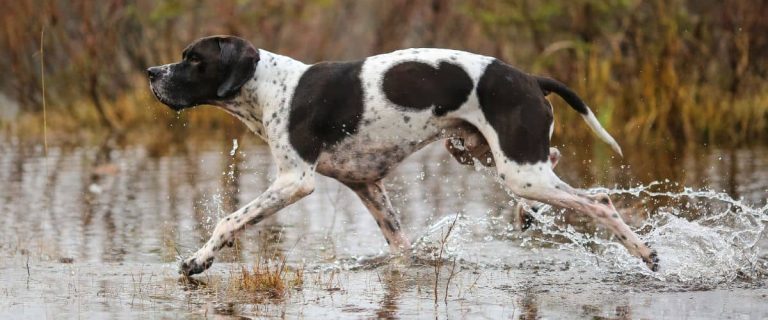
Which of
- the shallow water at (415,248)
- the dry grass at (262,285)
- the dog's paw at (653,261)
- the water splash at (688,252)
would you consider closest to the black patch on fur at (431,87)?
the shallow water at (415,248)

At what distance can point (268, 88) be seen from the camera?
7.22 metres

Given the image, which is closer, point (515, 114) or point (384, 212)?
point (515, 114)

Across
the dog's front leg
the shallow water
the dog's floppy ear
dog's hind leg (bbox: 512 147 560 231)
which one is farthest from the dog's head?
dog's hind leg (bbox: 512 147 560 231)

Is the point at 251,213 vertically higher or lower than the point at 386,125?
lower

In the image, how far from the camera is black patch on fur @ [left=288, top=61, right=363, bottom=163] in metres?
7.09

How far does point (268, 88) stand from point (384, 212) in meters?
0.99

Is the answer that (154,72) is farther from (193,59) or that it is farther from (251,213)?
(251,213)

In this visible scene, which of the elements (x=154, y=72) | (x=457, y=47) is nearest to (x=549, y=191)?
(x=154, y=72)

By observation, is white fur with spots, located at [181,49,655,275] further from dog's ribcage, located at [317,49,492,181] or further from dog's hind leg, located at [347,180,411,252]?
dog's hind leg, located at [347,180,411,252]

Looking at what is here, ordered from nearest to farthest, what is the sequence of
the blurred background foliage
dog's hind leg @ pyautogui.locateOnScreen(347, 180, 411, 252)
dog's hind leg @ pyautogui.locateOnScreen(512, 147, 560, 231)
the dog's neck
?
the dog's neck → dog's hind leg @ pyautogui.locateOnScreen(347, 180, 411, 252) → dog's hind leg @ pyautogui.locateOnScreen(512, 147, 560, 231) → the blurred background foliage

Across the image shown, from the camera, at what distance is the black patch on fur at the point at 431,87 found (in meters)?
7.07

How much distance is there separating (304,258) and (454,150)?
1.06m

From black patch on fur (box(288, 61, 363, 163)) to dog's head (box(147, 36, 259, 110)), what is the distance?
0.32 meters

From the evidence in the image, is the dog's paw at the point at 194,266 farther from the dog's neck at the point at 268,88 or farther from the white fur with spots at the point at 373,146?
the dog's neck at the point at 268,88
